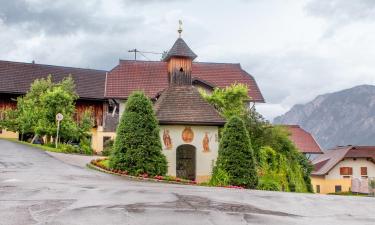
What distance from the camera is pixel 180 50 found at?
126 feet

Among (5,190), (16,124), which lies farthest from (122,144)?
(16,124)

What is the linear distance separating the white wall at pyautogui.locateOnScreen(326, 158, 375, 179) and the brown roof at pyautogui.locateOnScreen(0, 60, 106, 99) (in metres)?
29.8

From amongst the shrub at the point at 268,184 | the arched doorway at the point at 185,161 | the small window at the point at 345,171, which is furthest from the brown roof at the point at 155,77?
the shrub at the point at 268,184

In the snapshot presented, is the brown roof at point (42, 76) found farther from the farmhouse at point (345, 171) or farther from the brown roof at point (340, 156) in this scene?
the farmhouse at point (345, 171)

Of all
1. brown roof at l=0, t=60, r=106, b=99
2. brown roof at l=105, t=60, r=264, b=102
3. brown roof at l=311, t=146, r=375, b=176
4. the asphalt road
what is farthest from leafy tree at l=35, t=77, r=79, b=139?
brown roof at l=311, t=146, r=375, b=176

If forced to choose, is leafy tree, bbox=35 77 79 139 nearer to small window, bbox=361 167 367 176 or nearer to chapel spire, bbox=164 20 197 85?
chapel spire, bbox=164 20 197 85

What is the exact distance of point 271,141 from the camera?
39.4 metres

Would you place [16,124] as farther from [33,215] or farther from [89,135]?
[33,215]

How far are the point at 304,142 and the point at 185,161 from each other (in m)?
36.1

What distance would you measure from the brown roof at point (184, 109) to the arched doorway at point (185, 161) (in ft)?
7.30

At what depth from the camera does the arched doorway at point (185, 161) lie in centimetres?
3512

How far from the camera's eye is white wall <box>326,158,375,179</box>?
65.8m

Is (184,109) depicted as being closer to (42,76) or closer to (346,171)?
(42,76)

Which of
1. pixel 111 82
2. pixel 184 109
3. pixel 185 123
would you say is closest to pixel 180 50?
pixel 184 109
